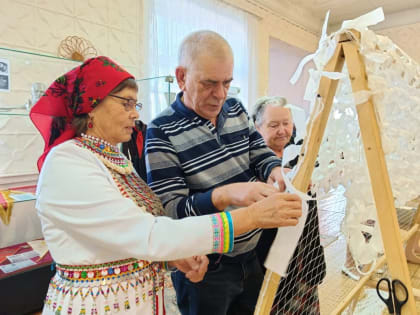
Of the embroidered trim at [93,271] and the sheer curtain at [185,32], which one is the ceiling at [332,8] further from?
the embroidered trim at [93,271]

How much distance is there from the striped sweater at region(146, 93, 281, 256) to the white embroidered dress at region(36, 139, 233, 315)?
0.12 metres

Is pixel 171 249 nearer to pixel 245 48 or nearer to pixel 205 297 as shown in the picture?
pixel 205 297

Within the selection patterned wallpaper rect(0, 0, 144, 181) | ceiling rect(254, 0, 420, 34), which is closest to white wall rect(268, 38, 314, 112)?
ceiling rect(254, 0, 420, 34)

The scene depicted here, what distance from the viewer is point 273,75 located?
5.96 m

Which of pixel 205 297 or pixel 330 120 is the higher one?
pixel 330 120

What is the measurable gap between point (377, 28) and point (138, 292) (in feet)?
23.5

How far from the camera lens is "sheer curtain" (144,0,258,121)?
327 centimetres

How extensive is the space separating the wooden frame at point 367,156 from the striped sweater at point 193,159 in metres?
0.28

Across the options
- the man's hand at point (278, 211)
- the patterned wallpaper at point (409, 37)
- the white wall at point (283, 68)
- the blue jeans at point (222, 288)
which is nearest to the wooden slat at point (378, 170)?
the man's hand at point (278, 211)

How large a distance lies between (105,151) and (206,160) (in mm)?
305

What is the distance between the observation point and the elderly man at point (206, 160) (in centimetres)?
92

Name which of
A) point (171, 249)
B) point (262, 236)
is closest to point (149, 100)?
point (262, 236)

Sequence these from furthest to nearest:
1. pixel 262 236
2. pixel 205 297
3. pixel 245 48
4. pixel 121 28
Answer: pixel 245 48
pixel 121 28
pixel 262 236
pixel 205 297

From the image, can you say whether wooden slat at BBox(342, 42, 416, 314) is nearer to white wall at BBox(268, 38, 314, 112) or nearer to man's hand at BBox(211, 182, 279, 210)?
man's hand at BBox(211, 182, 279, 210)
